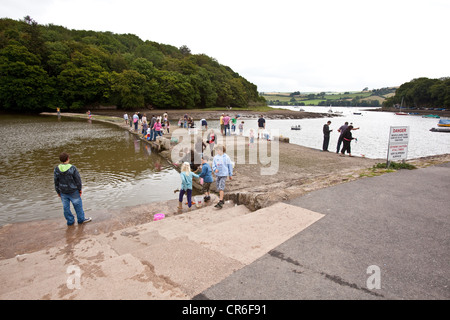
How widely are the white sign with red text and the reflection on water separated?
30.1 feet

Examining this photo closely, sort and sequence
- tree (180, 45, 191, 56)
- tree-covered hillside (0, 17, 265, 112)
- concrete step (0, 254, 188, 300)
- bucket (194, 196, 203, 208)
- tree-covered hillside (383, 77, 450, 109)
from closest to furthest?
concrete step (0, 254, 188, 300) → bucket (194, 196, 203, 208) → tree-covered hillside (0, 17, 265, 112) → tree-covered hillside (383, 77, 450, 109) → tree (180, 45, 191, 56)

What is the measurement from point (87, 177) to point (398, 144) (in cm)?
1371

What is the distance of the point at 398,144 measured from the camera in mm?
9844

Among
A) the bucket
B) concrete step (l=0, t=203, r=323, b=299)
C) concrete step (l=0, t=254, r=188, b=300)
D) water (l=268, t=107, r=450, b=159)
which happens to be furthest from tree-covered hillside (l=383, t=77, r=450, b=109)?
concrete step (l=0, t=254, r=188, b=300)

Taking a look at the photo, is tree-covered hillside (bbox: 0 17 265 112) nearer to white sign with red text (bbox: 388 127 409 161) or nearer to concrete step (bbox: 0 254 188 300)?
white sign with red text (bbox: 388 127 409 161)

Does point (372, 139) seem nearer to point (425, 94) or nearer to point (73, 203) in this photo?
point (73, 203)

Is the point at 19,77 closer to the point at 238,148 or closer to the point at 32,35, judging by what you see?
the point at 32,35

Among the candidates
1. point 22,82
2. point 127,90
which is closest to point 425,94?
point 127,90

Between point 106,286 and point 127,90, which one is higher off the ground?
point 127,90

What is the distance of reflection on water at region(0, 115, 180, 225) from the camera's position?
8.00m

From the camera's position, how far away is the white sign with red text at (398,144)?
9.72 meters

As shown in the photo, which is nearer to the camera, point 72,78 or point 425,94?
point 72,78

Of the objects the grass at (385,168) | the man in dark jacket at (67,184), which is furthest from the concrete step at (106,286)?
the grass at (385,168)
